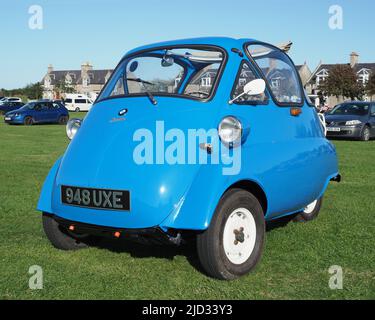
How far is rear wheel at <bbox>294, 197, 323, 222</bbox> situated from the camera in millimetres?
6120

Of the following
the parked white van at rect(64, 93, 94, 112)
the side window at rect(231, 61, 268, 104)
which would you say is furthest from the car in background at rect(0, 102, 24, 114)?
the side window at rect(231, 61, 268, 104)

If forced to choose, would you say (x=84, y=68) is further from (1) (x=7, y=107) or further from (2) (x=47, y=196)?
(2) (x=47, y=196)

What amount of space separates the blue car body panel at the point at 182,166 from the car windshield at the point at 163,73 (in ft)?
0.40

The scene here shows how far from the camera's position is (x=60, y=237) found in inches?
190

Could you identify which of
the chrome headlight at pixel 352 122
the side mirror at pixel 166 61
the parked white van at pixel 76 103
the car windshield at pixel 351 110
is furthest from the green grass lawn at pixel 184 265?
the parked white van at pixel 76 103

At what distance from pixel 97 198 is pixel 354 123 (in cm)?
1582

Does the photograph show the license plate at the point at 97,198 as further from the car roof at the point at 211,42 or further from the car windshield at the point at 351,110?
the car windshield at the point at 351,110

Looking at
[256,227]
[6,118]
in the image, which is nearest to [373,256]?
[256,227]

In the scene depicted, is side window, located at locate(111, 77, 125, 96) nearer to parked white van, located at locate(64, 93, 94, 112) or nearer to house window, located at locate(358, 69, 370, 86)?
parked white van, located at locate(64, 93, 94, 112)

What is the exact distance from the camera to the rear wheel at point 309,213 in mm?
6120

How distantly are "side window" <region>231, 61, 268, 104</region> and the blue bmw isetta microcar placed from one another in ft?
0.05

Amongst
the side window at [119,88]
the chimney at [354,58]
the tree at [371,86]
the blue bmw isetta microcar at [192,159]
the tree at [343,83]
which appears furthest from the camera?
the chimney at [354,58]

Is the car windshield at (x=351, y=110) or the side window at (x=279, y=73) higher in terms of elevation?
the side window at (x=279, y=73)
